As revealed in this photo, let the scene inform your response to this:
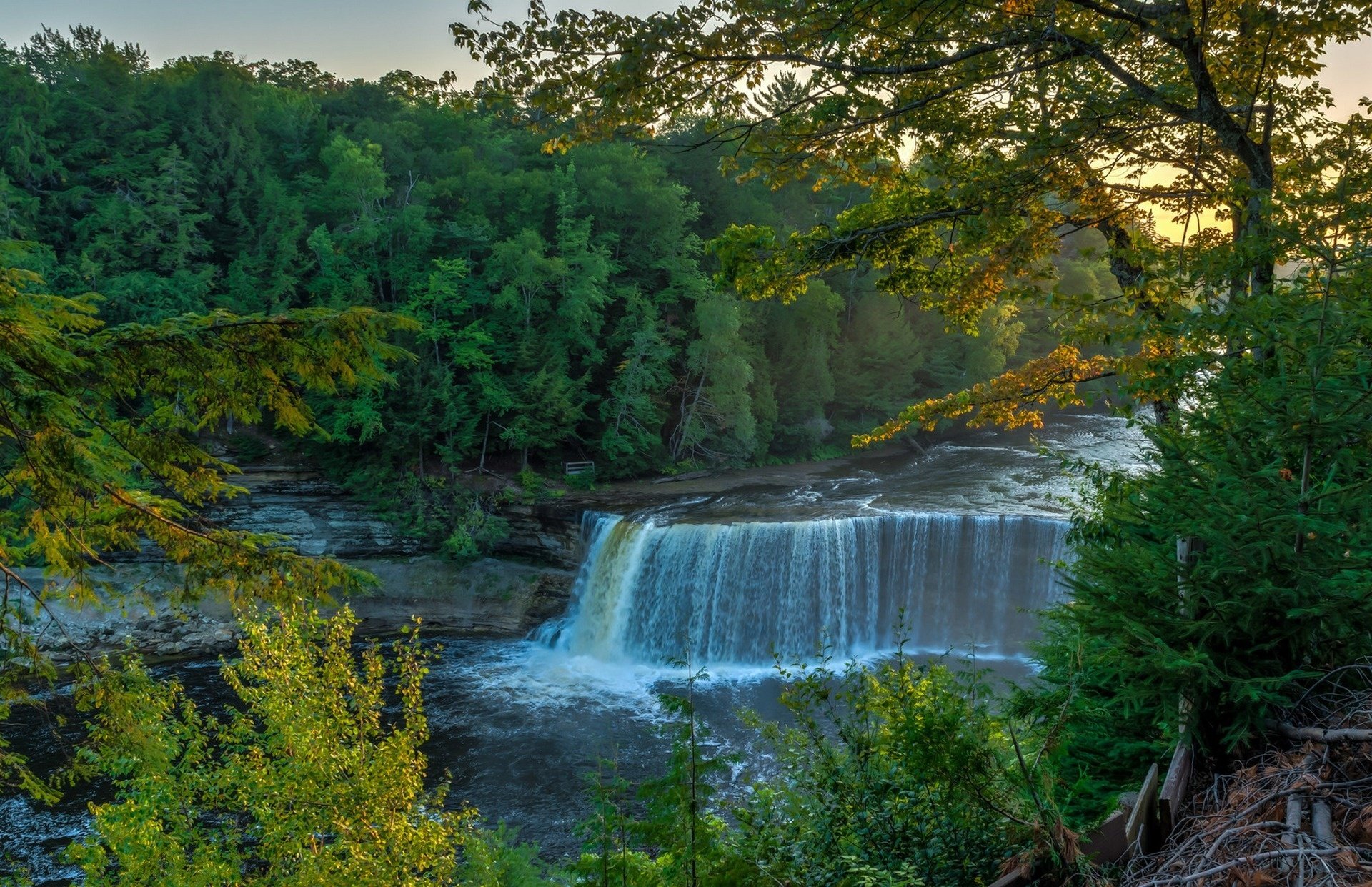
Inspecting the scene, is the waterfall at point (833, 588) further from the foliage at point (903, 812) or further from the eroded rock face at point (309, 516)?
the foliage at point (903, 812)

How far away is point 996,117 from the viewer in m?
6.28

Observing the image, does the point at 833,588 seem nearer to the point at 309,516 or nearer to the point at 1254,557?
the point at 309,516

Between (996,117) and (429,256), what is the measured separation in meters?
→ 23.4

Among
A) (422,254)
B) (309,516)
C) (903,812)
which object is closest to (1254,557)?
(903,812)

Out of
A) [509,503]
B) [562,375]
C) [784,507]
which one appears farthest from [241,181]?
[784,507]

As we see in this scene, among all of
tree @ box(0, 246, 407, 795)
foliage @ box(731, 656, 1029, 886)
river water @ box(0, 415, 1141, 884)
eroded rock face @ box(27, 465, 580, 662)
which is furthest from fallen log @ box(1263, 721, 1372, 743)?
eroded rock face @ box(27, 465, 580, 662)

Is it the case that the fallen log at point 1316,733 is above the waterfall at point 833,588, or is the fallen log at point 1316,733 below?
above

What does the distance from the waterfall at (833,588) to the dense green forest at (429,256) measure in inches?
299

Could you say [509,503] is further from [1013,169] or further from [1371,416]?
[1371,416]

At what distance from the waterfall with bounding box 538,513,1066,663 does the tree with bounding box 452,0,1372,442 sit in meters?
12.2

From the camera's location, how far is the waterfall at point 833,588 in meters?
19.1

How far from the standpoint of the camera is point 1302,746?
3.29 m

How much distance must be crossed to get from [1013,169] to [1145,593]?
3.27m

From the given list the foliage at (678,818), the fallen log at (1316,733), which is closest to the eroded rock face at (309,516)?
the foliage at (678,818)
